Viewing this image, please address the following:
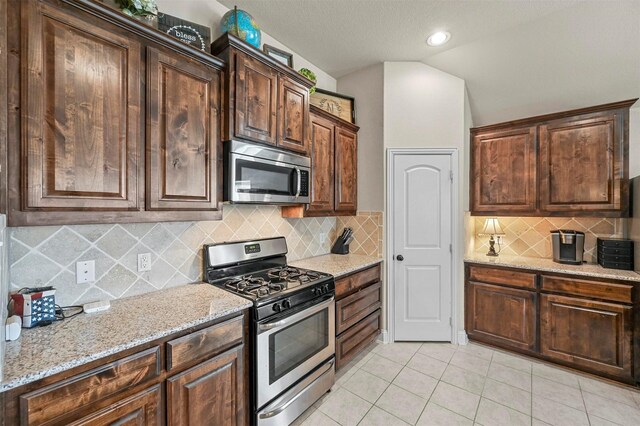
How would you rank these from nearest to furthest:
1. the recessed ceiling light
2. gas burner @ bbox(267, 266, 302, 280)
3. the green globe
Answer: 1. the green globe
2. gas burner @ bbox(267, 266, 302, 280)
3. the recessed ceiling light

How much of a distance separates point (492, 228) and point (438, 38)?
2.13 meters

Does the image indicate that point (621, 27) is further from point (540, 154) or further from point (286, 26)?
point (286, 26)

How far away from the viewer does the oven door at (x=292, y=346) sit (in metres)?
1.65

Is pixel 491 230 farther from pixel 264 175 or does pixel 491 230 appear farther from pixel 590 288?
pixel 264 175

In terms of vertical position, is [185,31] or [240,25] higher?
[240,25]

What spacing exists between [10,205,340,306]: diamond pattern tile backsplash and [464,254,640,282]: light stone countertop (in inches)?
96.0

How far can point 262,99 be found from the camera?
77.4 inches

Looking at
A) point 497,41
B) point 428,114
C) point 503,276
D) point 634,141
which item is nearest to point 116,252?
point 428,114

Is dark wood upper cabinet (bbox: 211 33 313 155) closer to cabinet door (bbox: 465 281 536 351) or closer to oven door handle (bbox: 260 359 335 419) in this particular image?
oven door handle (bbox: 260 359 335 419)

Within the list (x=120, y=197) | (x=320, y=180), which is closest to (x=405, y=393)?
(x=320, y=180)

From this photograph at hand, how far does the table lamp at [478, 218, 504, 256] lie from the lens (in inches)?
125

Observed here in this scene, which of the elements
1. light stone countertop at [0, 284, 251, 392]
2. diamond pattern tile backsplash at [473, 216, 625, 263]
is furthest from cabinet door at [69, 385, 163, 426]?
diamond pattern tile backsplash at [473, 216, 625, 263]

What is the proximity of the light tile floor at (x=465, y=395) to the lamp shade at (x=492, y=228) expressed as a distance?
129cm

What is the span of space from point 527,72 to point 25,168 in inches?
149
